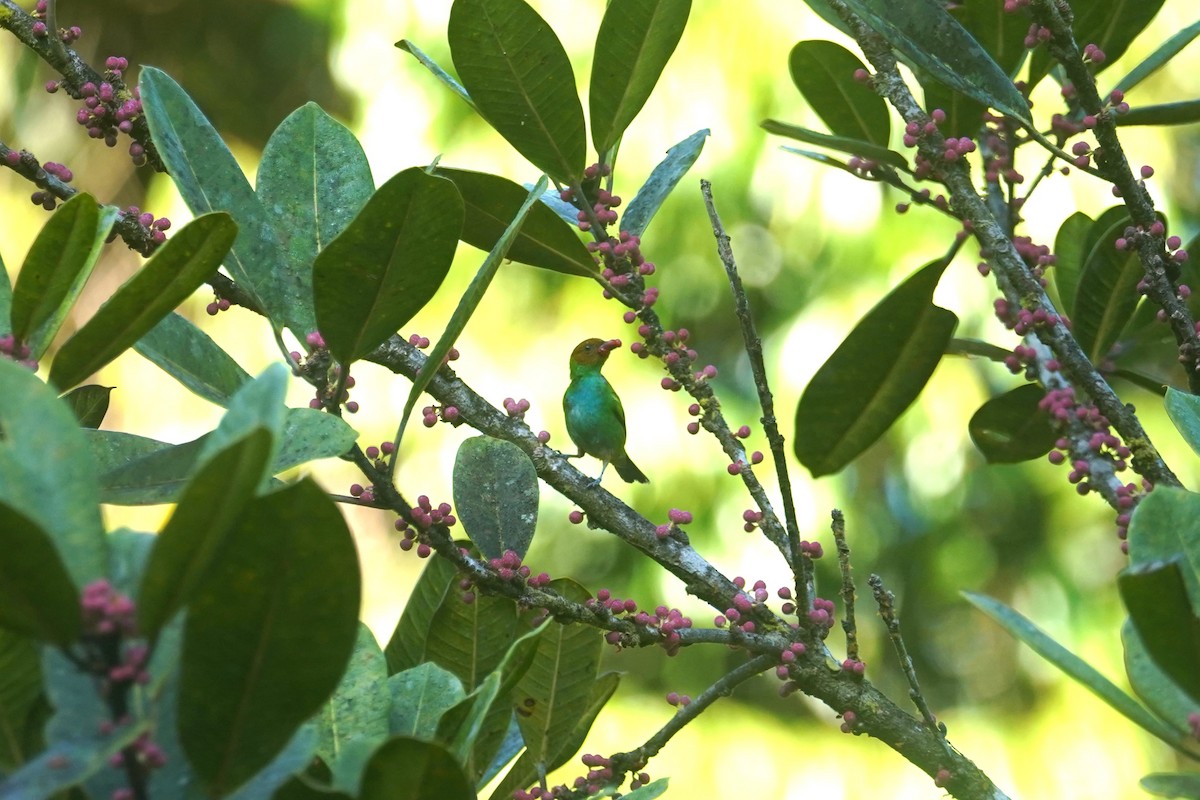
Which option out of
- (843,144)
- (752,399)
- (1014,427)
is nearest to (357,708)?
(843,144)

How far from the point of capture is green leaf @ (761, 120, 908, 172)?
1465mm

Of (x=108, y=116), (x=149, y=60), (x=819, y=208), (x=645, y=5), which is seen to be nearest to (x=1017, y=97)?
(x=645, y=5)

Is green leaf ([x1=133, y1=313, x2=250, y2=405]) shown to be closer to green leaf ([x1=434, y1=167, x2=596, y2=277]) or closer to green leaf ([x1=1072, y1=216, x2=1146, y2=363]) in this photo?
green leaf ([x1=434, y1=167, x2=596, y2=277])

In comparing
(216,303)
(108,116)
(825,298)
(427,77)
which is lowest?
(216,303)

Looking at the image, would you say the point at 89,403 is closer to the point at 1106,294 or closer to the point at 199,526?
the point at 199,526

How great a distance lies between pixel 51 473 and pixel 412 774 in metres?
0.26

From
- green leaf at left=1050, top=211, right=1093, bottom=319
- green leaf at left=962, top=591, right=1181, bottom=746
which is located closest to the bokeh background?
green leaf at left=1050, top=211, right=1093, bottom=319

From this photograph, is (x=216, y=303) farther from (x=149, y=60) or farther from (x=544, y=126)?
(x=149, y=60)

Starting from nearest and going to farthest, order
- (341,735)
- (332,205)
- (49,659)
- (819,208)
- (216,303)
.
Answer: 1. (49,659)
2. (341,735)
3. (332,205)
4. (216,303)
5. (819,208)

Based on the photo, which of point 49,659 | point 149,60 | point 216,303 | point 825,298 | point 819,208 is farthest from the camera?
point 149,60

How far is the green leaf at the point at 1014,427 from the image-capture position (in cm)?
162

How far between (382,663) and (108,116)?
2.49 ft

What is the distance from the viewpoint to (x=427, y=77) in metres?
6.47

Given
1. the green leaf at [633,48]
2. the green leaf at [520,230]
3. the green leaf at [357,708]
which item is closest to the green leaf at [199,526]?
the green leaf at [357,708]
